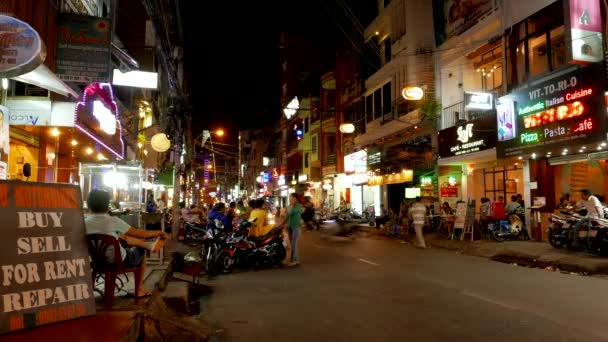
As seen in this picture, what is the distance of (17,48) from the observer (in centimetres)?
655

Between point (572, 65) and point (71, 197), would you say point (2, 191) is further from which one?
point (572, 65)

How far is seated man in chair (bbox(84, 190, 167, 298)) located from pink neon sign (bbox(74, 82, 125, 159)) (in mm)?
7221

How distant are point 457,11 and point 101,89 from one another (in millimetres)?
16652

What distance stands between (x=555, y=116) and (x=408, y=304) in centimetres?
1140

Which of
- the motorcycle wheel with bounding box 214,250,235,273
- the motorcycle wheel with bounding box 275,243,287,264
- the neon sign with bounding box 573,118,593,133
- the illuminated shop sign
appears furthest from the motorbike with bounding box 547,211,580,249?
the illuminated shop sign

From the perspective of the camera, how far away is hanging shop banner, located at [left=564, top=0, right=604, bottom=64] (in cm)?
1455

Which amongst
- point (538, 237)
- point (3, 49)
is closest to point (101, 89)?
A: point (3, 49)

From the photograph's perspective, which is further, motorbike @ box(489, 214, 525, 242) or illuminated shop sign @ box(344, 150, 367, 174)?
illuminated shop sign @ box(344, 150, 367, 174)

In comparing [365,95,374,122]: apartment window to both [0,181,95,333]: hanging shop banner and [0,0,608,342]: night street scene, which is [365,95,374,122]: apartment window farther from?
[0,181,95,333]: hanging shop banner

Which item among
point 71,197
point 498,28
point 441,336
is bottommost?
point 441,336

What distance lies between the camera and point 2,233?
4.20 metres

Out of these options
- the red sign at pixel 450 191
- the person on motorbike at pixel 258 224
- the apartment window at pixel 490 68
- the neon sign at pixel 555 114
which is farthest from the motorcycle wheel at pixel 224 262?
the apartment window at pixel 490 68

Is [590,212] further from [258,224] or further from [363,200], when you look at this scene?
[363,200]

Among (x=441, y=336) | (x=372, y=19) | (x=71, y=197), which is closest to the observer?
(x=71, y=197)
